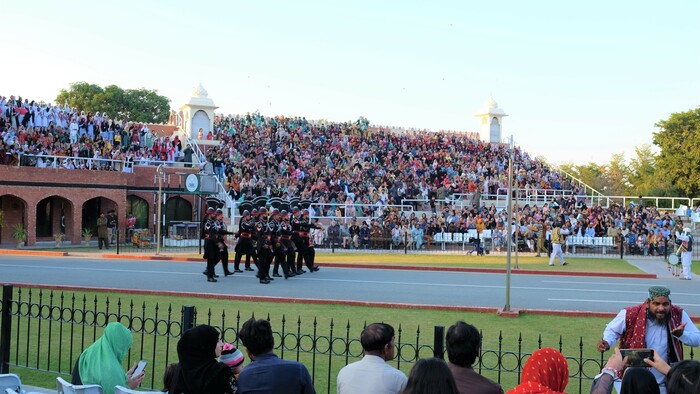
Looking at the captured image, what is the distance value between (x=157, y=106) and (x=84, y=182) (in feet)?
168

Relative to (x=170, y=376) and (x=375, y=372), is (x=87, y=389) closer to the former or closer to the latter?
(x=170, y=376)

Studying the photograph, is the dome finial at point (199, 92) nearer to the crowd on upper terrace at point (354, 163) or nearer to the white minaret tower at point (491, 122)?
the crowd on upper terrace at point (354, 163)

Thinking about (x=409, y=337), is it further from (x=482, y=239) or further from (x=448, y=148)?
(x=448, y=148)

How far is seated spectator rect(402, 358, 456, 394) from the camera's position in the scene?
13.7ft

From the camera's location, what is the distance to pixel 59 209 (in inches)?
1423

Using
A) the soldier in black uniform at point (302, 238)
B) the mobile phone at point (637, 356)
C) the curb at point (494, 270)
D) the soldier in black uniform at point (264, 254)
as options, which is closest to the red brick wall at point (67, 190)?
the curb at point (494, 270)

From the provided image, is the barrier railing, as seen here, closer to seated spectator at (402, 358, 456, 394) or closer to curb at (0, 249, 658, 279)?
curb at (0, 249, 658, 279)

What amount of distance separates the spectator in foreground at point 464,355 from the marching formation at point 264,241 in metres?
14.4

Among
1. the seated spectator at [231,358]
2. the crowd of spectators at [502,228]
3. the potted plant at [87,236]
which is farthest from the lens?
the potted plant at [87,236]

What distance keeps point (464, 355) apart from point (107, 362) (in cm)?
300

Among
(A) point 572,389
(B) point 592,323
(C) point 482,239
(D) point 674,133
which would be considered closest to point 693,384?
(A) point 572,389

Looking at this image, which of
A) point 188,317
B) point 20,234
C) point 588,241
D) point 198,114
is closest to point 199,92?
point 198,114

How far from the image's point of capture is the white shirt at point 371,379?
5.20 meters

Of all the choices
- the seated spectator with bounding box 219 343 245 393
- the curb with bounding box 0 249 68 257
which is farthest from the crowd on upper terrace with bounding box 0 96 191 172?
the seated spectator with bounding box 219 343 245 393
